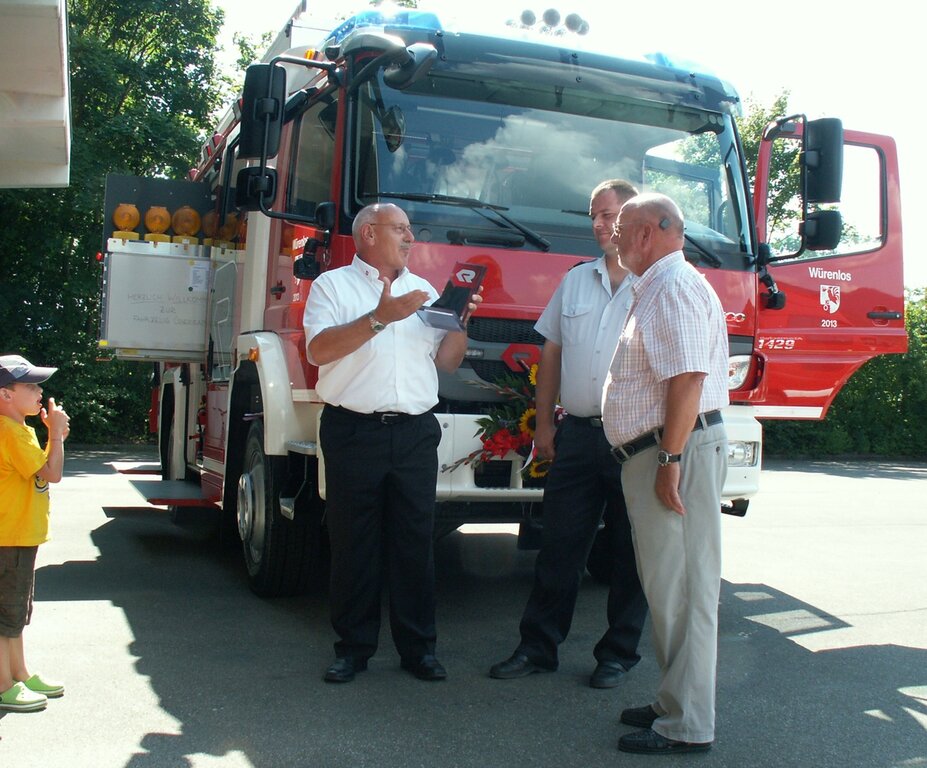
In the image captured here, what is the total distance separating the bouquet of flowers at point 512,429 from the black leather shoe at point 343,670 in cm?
101

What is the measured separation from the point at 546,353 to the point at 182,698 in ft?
6.98

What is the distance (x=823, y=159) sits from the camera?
19.5 feet

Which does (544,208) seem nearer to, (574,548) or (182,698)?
(574,548)

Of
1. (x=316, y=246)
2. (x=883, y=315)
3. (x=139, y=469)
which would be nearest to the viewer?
(x=316, y=246)

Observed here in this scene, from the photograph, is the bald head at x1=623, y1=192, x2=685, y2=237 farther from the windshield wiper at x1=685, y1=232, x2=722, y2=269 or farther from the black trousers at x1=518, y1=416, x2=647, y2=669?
the windshield wiper at x1=685, y1=232, x2=722, y2=269

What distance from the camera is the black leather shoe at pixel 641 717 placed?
13.6 feet

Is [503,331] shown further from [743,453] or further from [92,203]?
[92,203]

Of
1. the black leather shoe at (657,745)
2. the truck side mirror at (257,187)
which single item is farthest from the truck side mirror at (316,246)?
the black leather shoe at (657,745)

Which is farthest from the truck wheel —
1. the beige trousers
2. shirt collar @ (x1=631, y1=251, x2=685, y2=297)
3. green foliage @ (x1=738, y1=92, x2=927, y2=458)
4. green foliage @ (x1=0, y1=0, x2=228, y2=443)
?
green foliage @ (x1=738, y1=92, x2=927, y2=458)

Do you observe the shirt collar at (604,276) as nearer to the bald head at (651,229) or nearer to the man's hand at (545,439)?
the man's hand at (545,439)

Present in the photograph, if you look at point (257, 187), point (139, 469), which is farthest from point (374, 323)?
point (139, 469)

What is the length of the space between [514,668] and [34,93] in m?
6.62

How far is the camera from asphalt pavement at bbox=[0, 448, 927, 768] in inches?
154

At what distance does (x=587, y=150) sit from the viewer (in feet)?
19.4
